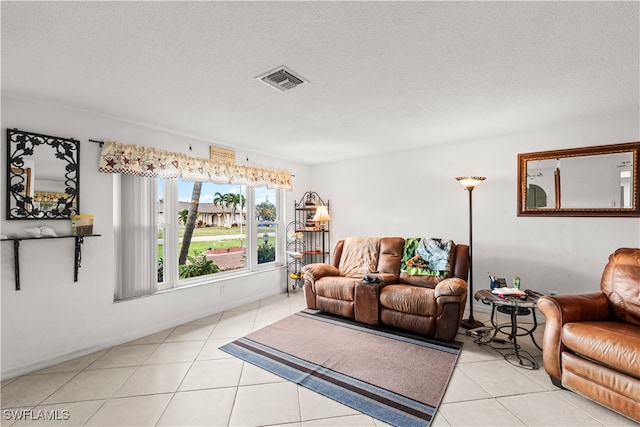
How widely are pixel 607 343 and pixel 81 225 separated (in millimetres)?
4281

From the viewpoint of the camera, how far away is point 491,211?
12.5 feet

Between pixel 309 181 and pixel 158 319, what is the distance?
11.3 ft

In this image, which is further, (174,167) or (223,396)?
(174,167)

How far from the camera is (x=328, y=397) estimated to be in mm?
2062

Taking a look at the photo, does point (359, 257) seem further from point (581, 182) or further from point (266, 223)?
point (581, 182)

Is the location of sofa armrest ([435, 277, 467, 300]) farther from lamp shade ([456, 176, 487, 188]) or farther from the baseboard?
the baseboard

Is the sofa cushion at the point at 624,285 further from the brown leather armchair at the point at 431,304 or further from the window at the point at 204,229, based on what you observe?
the window at the point at 204,229

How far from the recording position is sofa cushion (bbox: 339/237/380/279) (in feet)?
13.2

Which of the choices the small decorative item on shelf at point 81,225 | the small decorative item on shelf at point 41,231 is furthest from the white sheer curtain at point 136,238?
the small decorative item on shelf at point 41,231

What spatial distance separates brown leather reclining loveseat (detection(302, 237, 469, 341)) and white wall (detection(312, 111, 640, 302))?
24.1 inches

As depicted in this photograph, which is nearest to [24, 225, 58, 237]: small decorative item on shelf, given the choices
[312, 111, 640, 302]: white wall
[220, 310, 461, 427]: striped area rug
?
[220, 310, 461, 427]: striped area rug

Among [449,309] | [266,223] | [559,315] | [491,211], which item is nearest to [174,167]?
[266,223]

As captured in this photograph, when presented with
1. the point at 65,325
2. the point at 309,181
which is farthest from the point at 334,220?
the point at 65,325

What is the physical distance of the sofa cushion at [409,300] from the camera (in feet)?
9.95
